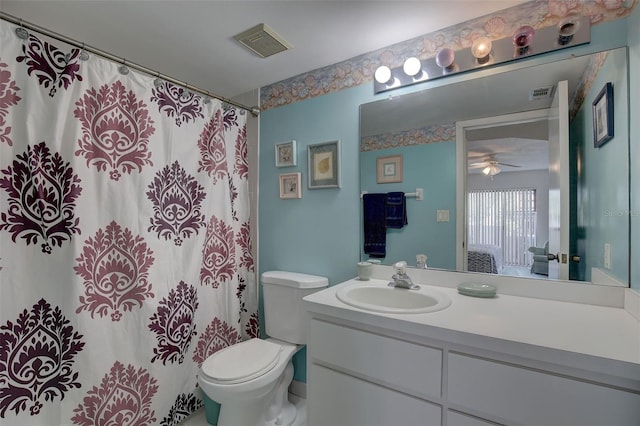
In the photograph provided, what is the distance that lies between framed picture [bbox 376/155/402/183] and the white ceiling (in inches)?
26.1

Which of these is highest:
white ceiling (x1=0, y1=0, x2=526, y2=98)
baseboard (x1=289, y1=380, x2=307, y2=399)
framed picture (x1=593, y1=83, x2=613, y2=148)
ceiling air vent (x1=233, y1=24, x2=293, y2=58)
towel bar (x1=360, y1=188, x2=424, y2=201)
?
white ceiling (x1=0, y1=0, x2=526, y2=98)

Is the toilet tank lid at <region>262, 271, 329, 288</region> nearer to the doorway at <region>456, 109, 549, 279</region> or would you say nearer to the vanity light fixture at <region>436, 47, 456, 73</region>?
the doorway at <region>456, 109, 549, 279</region>

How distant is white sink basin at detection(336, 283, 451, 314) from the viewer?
125 cm

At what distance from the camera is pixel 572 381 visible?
0.78 metres

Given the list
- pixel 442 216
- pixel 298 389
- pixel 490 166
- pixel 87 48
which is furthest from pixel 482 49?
pixel 298 389

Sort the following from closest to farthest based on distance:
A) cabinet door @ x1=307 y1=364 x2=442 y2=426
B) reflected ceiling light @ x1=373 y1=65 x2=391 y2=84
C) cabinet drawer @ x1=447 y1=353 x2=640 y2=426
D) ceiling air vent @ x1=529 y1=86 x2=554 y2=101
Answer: cabinet drawer @ x1=447 y1=353 x2=640 y2=426
cabinet door @ x1=307 y1=364 x2=442 y2=426
ceiling air vent @ x1=529 y1=86 x2=554 y2=101
reflected ceiling light @ x1=373 y1=65 x2=391 y2=84


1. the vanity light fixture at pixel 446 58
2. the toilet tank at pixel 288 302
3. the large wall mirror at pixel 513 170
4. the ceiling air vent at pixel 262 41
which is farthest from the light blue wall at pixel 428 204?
the ceiling air vent at pixel 262 41

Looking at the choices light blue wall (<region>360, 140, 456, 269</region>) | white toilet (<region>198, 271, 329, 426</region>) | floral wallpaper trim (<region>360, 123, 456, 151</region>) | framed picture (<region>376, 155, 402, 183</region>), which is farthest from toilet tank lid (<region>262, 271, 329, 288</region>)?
floral wallpaper trim (<region>360, 123, 456, 151</region>)

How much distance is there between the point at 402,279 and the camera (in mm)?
1429

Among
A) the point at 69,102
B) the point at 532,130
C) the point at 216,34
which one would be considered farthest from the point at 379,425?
the point at 216,34

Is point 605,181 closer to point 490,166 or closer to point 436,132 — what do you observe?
point 490,166

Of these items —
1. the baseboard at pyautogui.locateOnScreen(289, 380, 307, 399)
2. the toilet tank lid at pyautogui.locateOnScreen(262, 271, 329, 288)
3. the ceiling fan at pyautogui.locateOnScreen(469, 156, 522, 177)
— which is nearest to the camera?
the ceiling fan at pyautogui.locateOnScreen(469, 156, 522, 177)

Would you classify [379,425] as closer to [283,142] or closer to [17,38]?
[283,142]

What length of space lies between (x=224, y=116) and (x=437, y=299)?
171 centimetres
